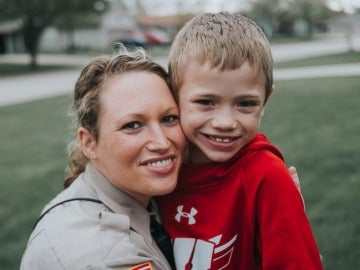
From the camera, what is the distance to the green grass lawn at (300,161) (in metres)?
4.62

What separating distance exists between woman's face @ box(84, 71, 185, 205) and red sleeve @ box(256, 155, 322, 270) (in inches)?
14.4

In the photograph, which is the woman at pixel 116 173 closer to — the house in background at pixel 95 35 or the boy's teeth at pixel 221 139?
the boy's teeth at pixel 221 139

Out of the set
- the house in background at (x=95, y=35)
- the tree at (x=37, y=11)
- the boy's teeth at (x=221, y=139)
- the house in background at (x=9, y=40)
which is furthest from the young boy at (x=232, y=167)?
the house in background at (x=9, y=40)

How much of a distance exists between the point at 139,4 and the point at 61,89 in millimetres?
71284

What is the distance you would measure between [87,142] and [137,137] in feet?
0.94

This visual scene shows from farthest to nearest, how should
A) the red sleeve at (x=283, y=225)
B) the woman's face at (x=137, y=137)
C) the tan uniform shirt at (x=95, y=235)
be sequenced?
the woman's face at (x=137, y=137) → the red sleeve at (x=283, y=225) → the tan uniform shirt at (x=95, y=235)

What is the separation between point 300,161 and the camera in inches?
264

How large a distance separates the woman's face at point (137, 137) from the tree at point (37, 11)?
2921 cm

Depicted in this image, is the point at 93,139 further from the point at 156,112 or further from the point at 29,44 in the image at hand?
the point at 29,44

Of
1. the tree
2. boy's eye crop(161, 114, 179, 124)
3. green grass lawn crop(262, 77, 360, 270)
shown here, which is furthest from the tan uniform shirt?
the tree

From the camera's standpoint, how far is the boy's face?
75.7 inches

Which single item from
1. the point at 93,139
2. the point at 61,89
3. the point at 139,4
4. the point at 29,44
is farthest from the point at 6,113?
the point at 139,4

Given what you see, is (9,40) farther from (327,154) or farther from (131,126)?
(131,126)

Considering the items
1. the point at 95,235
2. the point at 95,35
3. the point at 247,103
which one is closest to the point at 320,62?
the point at 247,103
